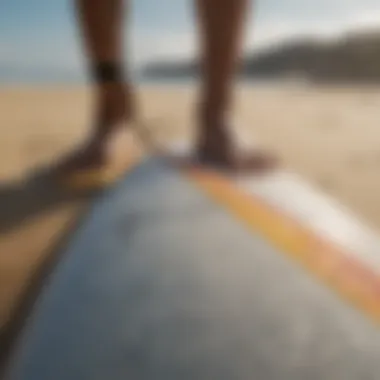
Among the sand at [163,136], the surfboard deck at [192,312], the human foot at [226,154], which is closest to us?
the surfboard deck at [192,312]

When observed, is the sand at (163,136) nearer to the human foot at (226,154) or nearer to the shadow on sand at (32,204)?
the shadow on sand at (32,204)

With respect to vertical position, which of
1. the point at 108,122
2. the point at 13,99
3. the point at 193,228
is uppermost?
the point at 193,228

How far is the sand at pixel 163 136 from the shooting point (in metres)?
0.87

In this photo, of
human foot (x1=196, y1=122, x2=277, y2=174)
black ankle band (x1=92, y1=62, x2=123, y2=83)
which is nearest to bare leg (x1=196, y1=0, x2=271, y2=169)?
human foot (x1=196, y1=122, x2=277, y2=174)

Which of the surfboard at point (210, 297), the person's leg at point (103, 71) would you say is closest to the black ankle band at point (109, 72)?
the person's leg at point (103, 71)

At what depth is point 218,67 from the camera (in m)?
0.79

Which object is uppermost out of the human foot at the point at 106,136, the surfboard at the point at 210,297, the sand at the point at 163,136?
the surfboard at the point at 210,297

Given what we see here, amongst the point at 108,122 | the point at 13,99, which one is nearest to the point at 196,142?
the point at 108,122

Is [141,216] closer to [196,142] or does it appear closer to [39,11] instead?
[196,142]

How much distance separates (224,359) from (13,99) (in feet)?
3.14

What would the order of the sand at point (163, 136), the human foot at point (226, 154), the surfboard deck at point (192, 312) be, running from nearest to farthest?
the surfboard deck at point (192, 312)
the human foot at point (226, 154)
the sand at point (163, 136)

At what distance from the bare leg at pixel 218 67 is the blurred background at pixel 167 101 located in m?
0.06

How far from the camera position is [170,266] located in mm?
463

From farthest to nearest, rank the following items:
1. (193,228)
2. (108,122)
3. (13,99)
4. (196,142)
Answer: (13,99), (108,122), (196,142), (193,228)
